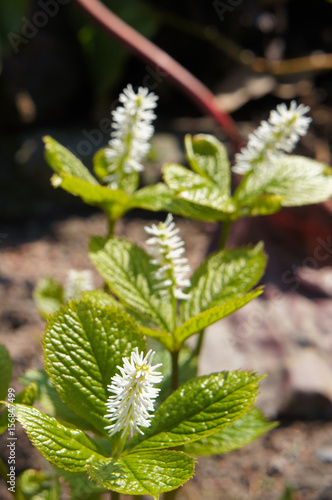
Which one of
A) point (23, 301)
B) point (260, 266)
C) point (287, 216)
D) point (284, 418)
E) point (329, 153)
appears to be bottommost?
point (284, 418)

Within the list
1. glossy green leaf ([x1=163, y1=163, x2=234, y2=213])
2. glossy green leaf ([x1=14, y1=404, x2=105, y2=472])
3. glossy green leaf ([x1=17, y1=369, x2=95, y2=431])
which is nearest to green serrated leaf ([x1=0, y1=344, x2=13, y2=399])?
glossy green leaf ([x1=17, y1=369, x2=95, y2=431])

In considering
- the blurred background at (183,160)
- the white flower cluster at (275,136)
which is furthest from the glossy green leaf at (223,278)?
the blurred background at (183,160)

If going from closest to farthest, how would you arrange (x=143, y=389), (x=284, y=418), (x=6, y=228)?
(x=143, y=389) < (x=284, y=418) < (x=6, y=228)

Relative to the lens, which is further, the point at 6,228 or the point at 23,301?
the point at 6,228

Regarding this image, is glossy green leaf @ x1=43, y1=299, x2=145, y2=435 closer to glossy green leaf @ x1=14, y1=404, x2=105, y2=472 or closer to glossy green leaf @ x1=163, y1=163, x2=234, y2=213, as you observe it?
glossy green leaf @ x1=14, y1=404, x2=105, y2=472

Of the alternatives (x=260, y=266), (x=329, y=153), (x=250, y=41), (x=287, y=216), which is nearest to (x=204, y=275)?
(x=260, y=266)

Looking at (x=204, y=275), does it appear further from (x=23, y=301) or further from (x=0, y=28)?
(x=0, y=28)

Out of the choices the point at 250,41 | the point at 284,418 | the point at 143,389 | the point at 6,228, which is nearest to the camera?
the point at 143,389
